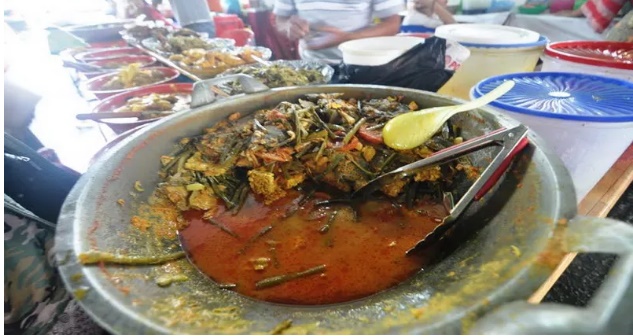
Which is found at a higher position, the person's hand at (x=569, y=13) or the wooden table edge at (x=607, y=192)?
the person's hand at (x=569, y=13)

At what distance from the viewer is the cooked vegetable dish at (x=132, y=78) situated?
2605mm

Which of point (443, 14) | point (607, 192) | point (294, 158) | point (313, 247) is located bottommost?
point (607, 192)

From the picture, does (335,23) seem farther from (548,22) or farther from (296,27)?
(548,22)

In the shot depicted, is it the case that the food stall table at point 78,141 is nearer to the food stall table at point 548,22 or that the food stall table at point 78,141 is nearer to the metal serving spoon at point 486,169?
the metal serving spoon at point 486,169

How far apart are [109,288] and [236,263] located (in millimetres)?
435

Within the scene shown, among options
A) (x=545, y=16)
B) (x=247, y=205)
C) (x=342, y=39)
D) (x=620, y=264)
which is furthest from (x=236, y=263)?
(x=545, y=16)

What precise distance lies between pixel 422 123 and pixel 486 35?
1.30m

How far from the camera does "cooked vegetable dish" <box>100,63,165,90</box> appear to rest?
2.61 m

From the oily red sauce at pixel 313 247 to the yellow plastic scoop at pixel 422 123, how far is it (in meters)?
0.25

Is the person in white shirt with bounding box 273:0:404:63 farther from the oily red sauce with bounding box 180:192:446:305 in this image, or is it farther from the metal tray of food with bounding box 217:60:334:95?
the oily red sauce with bounding box 180:192:446:305

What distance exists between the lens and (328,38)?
12.7 feet

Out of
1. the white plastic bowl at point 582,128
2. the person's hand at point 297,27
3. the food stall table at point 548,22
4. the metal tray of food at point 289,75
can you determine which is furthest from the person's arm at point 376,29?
the white plastic bowl at point 582,128

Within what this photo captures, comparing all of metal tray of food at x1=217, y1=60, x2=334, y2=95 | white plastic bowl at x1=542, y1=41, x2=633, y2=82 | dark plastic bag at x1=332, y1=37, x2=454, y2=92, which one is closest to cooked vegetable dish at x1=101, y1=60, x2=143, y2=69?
metal tray of food at x1=217, y1=60, x2=334, y2=95

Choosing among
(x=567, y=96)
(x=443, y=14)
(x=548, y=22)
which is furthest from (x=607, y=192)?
(x=548, y=22)
